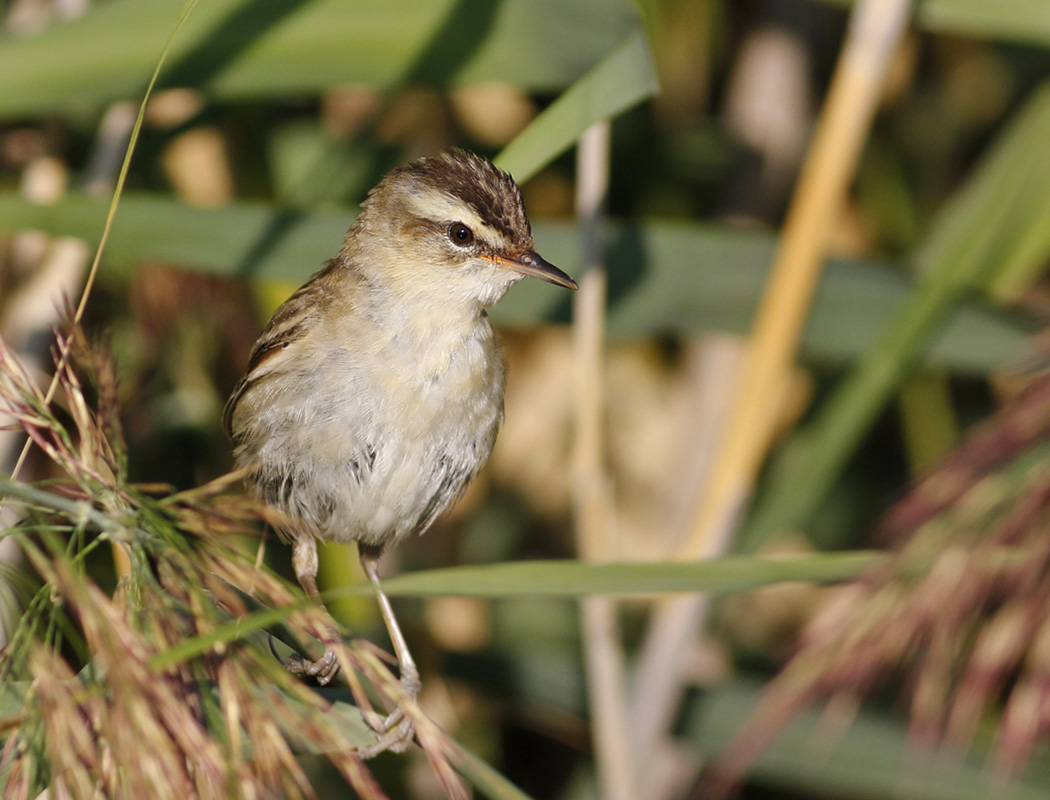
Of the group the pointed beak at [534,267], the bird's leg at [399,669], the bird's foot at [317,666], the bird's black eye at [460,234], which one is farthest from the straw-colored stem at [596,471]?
the bird's foot at [317,666]

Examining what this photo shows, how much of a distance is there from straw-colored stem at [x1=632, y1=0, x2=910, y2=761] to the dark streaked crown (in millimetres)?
579

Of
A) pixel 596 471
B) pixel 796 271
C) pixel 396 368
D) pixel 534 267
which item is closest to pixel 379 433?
pixel 396 368

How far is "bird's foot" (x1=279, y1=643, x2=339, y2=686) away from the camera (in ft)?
5.27

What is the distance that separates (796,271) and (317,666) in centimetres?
121

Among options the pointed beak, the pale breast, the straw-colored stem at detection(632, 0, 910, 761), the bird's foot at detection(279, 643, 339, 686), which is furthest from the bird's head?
Result: the bird's foot at detection(279, 643, 339, 686)

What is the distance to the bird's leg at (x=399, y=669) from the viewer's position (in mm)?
1587

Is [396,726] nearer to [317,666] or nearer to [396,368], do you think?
[317,666]

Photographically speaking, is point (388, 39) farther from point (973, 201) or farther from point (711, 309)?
point (973, 201)

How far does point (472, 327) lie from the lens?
220 centimetres

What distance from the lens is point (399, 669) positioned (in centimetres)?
213

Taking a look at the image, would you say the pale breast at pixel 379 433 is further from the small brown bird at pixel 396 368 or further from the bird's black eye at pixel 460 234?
the bird's black eye at pixel 460 234

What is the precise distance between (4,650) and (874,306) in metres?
1.89

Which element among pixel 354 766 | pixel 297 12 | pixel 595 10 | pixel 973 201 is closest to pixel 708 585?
pixel 354 766

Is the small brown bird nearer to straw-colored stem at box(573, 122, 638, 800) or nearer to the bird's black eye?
the bird's black eye
